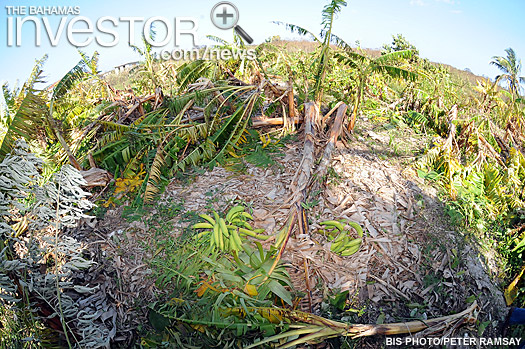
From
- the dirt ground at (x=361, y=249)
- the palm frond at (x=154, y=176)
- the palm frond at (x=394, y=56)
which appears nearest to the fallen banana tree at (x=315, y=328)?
the dirt ground at (x=361, y=249)

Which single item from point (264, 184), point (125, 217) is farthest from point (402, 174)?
point (125, 217)

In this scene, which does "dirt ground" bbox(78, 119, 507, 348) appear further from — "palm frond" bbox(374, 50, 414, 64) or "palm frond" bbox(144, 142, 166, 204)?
"palm frond" bbox(374, 50, 414, 64)

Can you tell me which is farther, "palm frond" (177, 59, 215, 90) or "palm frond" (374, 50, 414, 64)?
"palm frond" (177, 59, 215, 90)

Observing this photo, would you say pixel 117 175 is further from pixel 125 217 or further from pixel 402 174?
pixel 402 174

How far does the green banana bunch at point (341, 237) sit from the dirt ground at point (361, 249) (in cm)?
6

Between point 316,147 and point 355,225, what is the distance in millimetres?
1164

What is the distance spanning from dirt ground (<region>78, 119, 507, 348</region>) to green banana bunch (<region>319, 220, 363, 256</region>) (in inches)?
2.6

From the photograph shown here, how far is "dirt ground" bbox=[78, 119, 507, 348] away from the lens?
2926 mm

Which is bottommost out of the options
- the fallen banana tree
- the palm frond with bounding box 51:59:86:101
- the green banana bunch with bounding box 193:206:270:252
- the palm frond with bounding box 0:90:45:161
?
the fallen banana tree

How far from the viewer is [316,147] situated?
4.07 m

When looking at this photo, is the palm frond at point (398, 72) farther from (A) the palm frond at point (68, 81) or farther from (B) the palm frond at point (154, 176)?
(A) the palm frond at point (68, 81)

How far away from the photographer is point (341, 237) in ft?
10.4

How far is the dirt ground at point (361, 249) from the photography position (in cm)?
293

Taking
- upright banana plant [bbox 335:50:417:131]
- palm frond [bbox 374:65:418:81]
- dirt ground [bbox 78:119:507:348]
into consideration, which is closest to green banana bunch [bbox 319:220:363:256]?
dirt ground [bbox 78:119:507:348]
